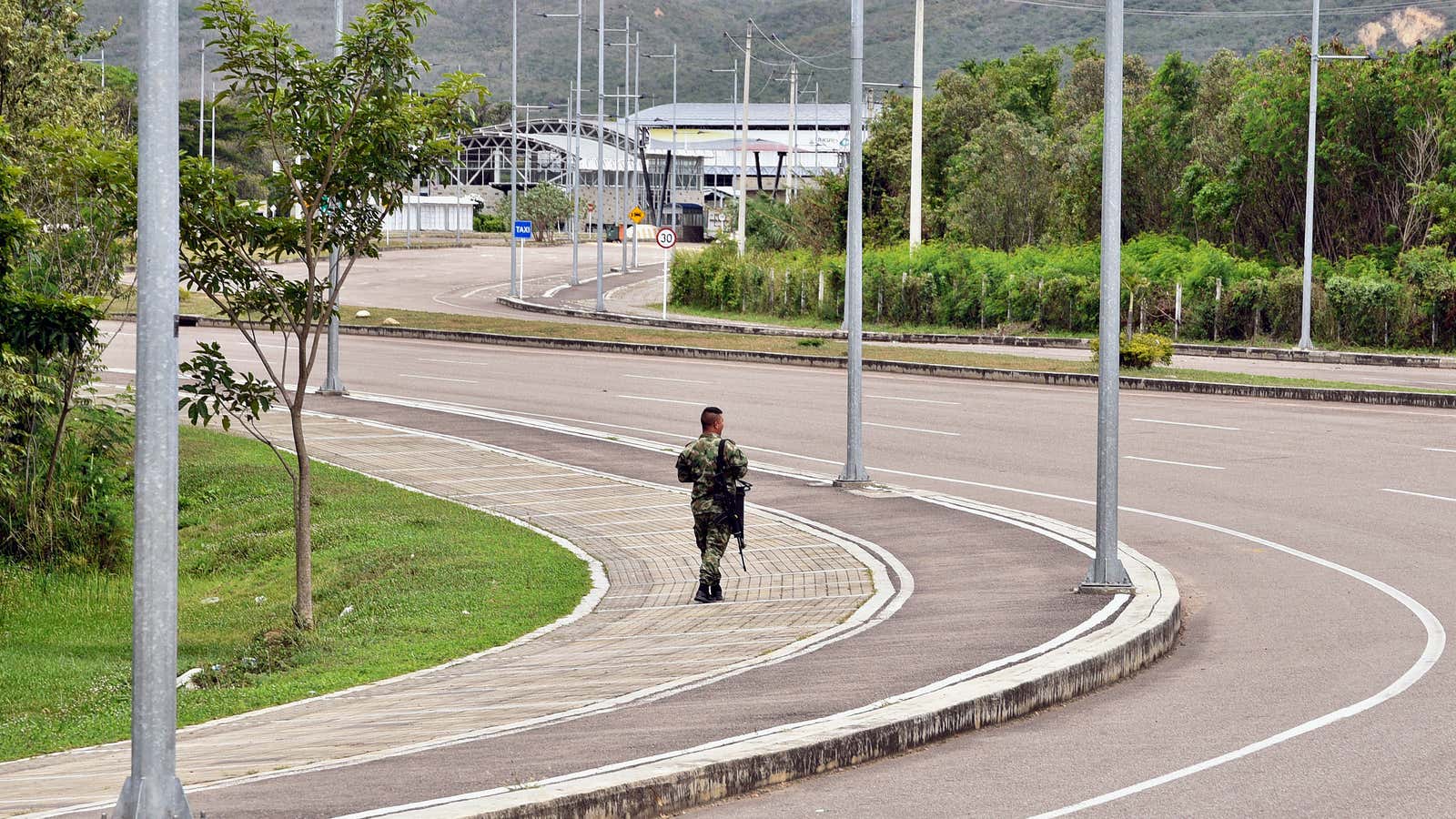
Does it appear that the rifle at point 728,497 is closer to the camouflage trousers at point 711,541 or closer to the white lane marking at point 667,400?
the camouflage trousers at point 711,541

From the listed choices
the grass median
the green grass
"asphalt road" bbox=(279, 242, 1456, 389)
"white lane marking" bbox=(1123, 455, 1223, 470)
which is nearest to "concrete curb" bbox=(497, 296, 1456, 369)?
"asphalt road" bbox=(279, 242, 1456, 389)

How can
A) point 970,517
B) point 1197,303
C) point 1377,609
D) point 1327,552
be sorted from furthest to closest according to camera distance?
point 1197,303, point 970,517, point 1327,552, point 1377,609

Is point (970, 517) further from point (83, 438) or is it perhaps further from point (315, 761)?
point (83, 438)

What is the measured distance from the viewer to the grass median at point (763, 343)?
32469mm

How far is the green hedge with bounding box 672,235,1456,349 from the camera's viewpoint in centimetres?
4206

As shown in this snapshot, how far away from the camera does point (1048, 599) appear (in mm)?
12641

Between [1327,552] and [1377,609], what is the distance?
261 cm

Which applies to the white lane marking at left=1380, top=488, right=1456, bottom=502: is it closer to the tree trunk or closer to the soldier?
the soldier

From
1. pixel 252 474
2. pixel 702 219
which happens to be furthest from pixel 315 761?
pixel 702 219

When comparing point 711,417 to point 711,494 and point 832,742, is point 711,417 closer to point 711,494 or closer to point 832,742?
point 711,494

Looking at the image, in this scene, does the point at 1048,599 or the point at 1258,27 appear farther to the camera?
the point at 1258,27

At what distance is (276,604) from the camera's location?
16.1 metres

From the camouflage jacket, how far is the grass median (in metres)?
17.8

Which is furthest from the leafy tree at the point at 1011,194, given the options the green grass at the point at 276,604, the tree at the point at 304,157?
the tree at the point at 304,157
